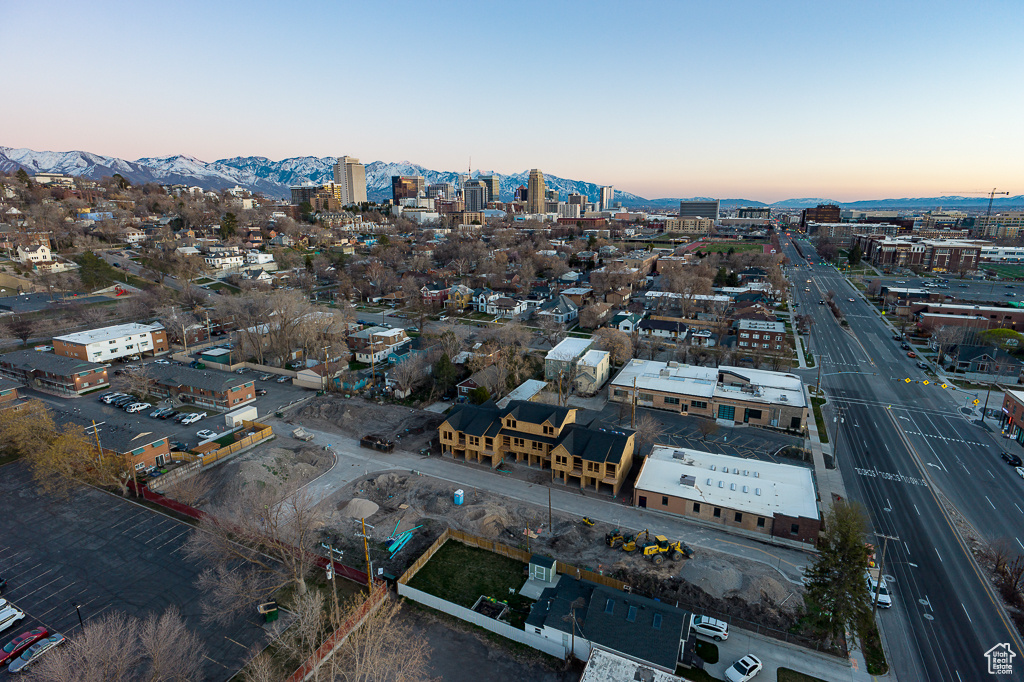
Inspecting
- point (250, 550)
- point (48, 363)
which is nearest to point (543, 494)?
point (250, 550)

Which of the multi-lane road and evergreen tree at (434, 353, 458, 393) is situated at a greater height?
evergreen tree at (434, 353, 458, 393)

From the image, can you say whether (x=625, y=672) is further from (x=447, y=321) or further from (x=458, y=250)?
(x=458, y=250)

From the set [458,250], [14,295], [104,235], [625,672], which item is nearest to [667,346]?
[625,672]

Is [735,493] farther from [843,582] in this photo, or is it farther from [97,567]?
[97,567]

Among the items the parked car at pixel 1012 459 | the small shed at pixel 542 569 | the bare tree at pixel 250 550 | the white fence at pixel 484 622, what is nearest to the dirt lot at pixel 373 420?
the bare tree at pixel 250 550

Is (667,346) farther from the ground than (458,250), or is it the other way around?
(458,250)

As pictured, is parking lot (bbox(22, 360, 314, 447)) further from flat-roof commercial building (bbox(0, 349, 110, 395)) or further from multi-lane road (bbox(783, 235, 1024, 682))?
multi-lane road (bbox(783, 235, 1024, 682))

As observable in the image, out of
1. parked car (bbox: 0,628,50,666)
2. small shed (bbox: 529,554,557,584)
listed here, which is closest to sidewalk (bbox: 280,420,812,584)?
small shed (bbox: 529,554,557,584)
